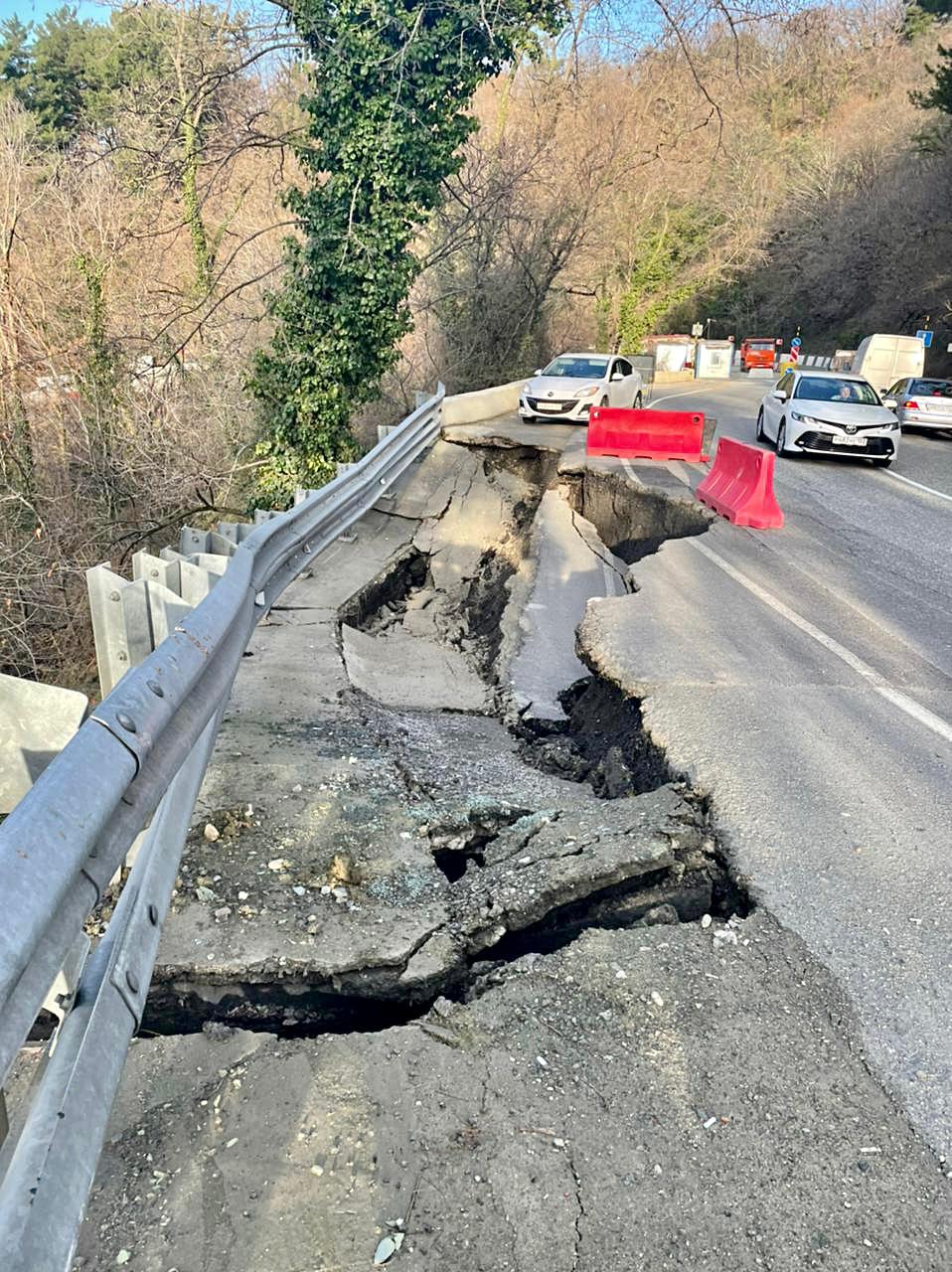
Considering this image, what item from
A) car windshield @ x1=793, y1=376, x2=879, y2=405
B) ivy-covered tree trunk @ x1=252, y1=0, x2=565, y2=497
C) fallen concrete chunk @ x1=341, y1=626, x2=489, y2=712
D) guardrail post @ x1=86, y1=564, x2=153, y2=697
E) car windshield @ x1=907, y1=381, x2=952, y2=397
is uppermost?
ivy-covered tree trunk @ x1=252, y1=0, x2=565, y2=497

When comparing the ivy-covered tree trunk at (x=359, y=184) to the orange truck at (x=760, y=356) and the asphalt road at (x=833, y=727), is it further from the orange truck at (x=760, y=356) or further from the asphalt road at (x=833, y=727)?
the orange truck at (x=760, y=356)

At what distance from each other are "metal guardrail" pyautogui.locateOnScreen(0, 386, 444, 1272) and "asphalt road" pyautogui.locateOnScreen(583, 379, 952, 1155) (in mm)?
2130

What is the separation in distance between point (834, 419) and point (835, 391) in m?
1.35

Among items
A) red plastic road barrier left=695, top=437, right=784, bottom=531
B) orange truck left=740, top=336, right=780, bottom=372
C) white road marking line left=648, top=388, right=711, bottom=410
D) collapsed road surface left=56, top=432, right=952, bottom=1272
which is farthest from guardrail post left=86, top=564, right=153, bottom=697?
orange truck left=740, top=336, right=780, bottom=372

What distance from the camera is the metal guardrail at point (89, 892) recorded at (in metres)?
1.52

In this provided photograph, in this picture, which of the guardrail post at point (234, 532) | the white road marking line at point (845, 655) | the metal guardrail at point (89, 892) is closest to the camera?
the metal guardrail at point (89, 892)

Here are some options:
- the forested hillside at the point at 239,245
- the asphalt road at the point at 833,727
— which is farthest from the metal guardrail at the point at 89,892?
the forested hillside at the point at 239,245

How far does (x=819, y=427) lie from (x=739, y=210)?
34452mm

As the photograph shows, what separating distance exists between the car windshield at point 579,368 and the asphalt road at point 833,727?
29.2ft

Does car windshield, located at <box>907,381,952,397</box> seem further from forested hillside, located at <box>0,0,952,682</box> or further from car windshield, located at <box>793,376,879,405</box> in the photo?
forested hillside, located at <box>0,0,952,682</box>

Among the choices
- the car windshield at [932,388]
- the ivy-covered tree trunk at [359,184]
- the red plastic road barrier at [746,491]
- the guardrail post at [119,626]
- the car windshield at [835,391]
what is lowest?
the red plastic road barrier at [746,491]

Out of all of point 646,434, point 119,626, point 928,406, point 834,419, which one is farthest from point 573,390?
point 119,626

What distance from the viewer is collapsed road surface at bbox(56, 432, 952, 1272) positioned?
2.15 meters

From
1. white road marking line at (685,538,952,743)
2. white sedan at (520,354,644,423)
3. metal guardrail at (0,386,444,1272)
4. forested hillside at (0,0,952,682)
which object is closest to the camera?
metal guardrail at (0,386,444,1272)
